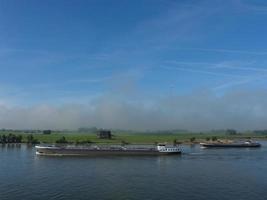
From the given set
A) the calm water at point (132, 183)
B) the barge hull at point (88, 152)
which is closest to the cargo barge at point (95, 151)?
the barge hull at point (88, 152)

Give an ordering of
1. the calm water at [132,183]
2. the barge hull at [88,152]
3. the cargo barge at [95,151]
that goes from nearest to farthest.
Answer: the calm water at [132,183], the barge hull at [88,152], the cargo barge at [95,151]

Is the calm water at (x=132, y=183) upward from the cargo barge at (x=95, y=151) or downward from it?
downward

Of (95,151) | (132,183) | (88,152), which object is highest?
(95,151)

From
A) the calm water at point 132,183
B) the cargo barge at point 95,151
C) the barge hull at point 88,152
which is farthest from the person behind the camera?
the cargo barge at point 95,151

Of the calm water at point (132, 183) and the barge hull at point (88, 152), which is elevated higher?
the barge hull at point (88, 152)

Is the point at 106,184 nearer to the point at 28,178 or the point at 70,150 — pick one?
the point at 28,178

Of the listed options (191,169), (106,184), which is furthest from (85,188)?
(191,169)

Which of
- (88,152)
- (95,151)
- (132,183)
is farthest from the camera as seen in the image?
(95,151)

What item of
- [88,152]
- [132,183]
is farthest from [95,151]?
[132,183]

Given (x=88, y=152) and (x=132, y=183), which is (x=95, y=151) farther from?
(x=132, y=183)

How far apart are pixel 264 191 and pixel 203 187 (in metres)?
9.92

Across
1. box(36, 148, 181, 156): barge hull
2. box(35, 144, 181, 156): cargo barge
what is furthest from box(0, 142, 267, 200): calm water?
box(35, 144, 181, 156): cargo barge

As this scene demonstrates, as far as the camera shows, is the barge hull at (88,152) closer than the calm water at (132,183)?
No

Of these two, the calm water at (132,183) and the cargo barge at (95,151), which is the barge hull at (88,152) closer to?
the cargo barge at (95,151)
